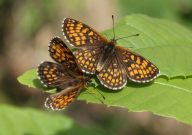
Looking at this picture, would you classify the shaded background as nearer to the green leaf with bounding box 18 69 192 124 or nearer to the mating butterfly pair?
the mating butterfly pair

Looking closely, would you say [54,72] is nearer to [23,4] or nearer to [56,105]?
[56,105]

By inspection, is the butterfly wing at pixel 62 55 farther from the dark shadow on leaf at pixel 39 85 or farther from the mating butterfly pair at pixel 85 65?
the dark shadow on leaf at pixel 39 85

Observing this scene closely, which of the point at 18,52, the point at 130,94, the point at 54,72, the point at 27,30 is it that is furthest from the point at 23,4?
the point at 130,94

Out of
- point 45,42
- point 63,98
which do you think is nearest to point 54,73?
point 63,98

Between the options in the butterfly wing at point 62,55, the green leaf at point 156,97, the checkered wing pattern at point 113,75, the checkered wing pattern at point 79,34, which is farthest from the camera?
the checkered wing pattern at point 79,34

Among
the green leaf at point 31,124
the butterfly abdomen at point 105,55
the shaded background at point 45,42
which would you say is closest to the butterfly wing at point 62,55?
the butterfly abdomen at point 105,55

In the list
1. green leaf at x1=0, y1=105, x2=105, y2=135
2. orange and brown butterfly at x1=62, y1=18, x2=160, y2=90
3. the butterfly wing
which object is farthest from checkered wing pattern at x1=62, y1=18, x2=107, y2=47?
green leaf at x1=0, y1=105, x2=105, y2=135

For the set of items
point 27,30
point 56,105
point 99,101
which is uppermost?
point 99,101
